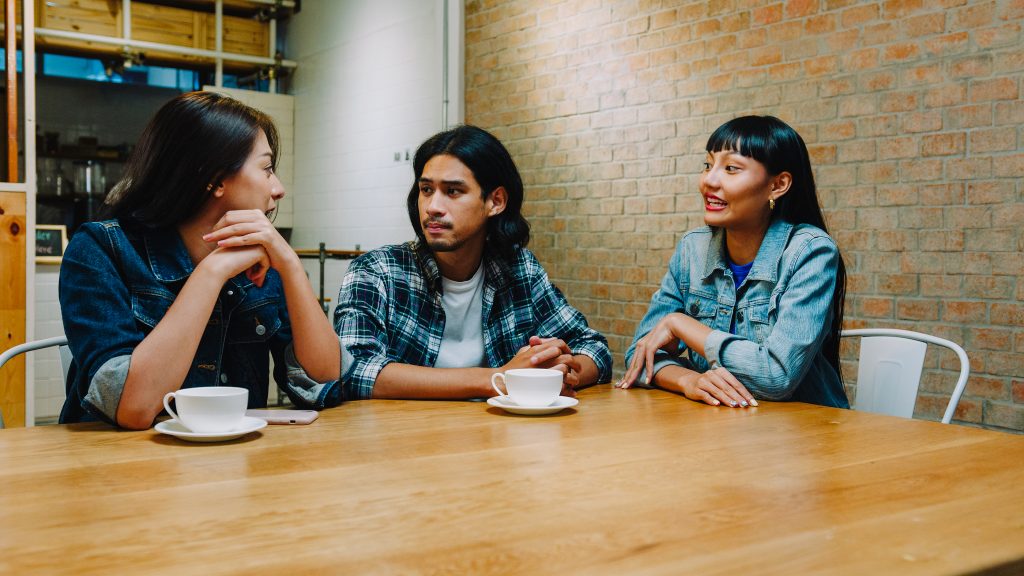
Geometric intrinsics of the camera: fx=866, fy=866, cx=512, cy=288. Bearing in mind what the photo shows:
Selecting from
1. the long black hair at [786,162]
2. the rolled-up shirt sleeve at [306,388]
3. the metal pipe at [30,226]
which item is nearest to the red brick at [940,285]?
the long black hair at [786,162]

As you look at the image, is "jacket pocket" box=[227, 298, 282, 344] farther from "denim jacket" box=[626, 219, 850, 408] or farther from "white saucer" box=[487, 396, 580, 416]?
"denim jacket" box=[626, 219, 850, 408]

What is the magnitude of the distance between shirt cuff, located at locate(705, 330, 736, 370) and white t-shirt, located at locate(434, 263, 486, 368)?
568 mm

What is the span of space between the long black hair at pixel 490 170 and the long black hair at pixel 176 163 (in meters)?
Result: 0.71

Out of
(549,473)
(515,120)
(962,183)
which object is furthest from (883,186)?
(549,473)

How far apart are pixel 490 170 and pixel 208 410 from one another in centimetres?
121

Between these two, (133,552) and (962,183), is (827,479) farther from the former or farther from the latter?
(962,183)

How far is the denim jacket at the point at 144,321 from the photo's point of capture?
4.33ft

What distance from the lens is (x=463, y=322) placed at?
2088 millimetres

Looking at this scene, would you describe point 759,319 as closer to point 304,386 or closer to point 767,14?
point 304,386

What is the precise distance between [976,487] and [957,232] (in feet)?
7.68

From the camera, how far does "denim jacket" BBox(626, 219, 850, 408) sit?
1.68 m

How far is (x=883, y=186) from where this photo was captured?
327 cm

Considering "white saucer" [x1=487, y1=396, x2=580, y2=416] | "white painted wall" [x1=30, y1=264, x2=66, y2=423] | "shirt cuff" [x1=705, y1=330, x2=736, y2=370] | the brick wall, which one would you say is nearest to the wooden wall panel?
"white painted wall" [x1=30, y1=264, x2=66, y2=423]

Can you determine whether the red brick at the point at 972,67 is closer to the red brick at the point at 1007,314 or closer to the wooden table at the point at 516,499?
the red brick at the point at 1007,314
